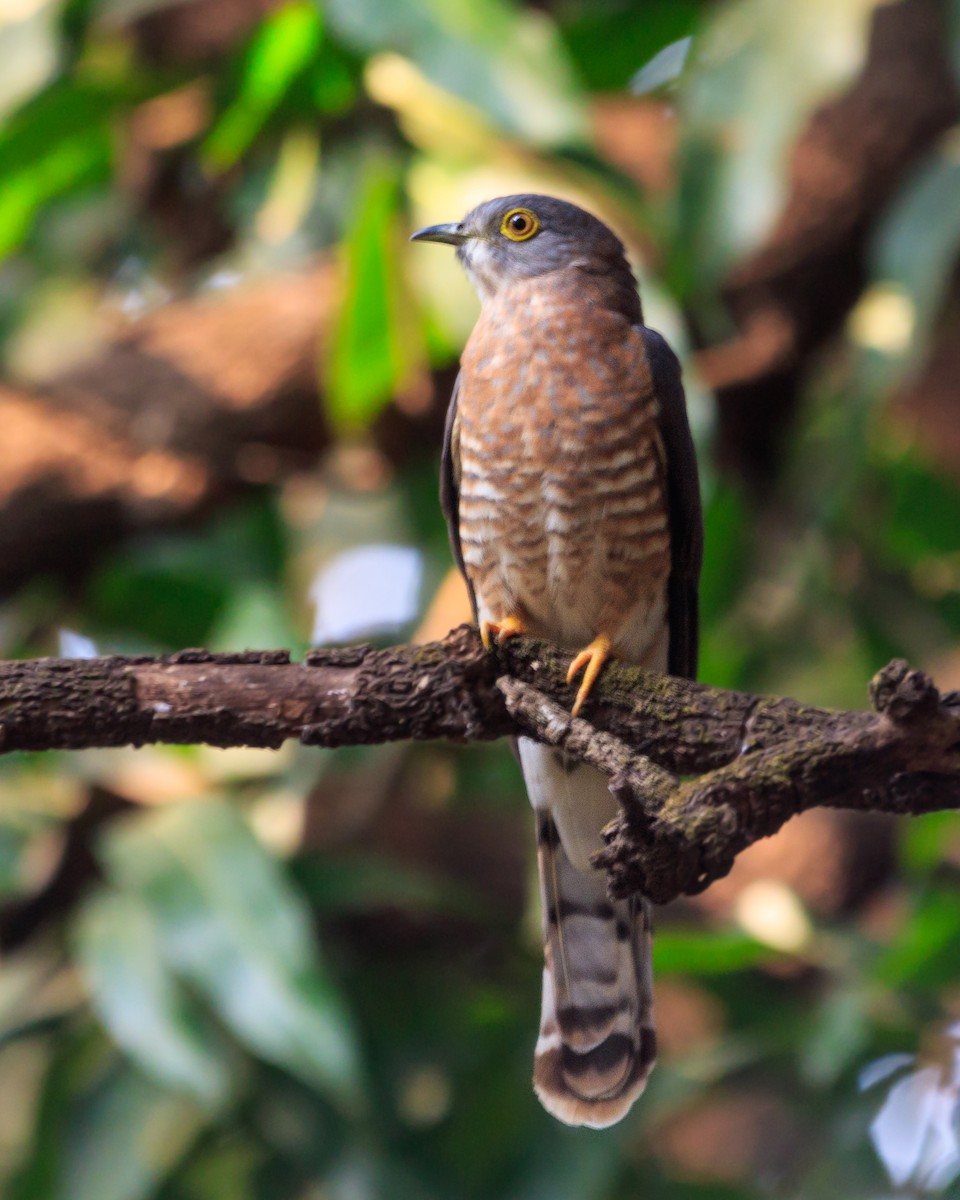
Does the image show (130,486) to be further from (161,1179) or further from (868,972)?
(868,972)

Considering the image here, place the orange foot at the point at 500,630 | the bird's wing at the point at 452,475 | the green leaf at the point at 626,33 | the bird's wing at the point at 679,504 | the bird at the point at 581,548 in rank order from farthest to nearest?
the green leaf at the point at 626,33 < the bird's wing at the point at 452,475 < the bird's wing at the point at 679,504 < the bird at the point at 581,548 < the orange foot at the point at 500,630

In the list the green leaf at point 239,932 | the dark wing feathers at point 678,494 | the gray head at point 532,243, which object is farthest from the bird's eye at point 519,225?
the green leaf at point 239,932

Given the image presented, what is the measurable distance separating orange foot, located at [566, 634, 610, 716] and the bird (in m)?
0.07

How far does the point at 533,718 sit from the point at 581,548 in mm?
818

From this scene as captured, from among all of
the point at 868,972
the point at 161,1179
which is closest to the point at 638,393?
the point at 868,972

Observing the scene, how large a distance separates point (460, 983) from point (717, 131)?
10.2 feet

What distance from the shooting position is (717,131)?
491 cm

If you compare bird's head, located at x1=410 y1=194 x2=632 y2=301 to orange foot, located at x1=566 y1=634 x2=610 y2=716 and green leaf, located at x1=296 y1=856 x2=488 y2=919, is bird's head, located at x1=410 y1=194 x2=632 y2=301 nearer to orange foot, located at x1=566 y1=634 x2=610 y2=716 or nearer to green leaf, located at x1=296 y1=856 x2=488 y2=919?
orange foot, located at x1=566 y1=634 x2=610 y2=716

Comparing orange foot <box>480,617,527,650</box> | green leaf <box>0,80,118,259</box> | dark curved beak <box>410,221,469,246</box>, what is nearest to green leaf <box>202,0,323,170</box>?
green leaf <box>0,80,118,259</box>

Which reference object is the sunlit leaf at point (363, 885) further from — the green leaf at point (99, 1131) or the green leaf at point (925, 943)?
the green leaf at point (925, 943)

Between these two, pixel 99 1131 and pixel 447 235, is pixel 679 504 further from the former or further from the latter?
pixel 99 1131

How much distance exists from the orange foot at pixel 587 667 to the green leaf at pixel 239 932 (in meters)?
1.57

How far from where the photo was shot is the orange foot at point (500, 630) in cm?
281

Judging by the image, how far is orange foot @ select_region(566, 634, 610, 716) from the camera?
288cm
